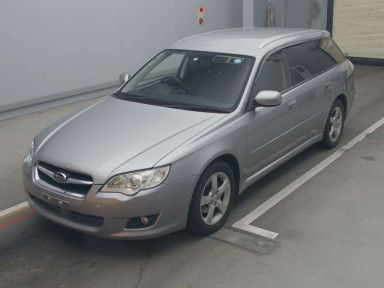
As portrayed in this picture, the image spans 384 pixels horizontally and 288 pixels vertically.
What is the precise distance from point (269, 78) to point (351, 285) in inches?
95.4

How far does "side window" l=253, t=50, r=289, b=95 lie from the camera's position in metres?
5.18

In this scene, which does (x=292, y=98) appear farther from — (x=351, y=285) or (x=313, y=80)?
(x=351, y=285)

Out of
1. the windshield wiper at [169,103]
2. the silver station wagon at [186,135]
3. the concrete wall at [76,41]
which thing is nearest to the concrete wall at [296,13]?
the concrete wall at [76,41]

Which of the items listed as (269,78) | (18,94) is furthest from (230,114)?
(18,94)

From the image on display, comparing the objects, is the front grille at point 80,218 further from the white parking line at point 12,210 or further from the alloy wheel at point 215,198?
the white parking line at point 12,210

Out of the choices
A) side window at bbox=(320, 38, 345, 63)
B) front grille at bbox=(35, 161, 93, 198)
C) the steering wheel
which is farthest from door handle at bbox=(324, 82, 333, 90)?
front grille at bbox=(35, 161, 93, 198)

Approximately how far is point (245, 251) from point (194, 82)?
1.94 metres

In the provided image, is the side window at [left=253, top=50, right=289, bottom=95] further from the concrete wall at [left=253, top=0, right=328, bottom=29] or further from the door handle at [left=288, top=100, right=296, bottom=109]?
the concrete wall at [left=253, top=0, right=328, bottom=29]

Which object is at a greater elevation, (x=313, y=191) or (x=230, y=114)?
(x=230, y=114)

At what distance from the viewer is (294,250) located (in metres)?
4.27

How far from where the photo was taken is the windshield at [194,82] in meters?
4.98

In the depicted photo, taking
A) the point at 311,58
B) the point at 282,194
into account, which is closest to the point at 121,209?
the point at 282,194

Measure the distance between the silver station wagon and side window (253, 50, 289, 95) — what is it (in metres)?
0.01

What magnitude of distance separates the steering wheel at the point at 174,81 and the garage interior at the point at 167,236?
1411 mm
